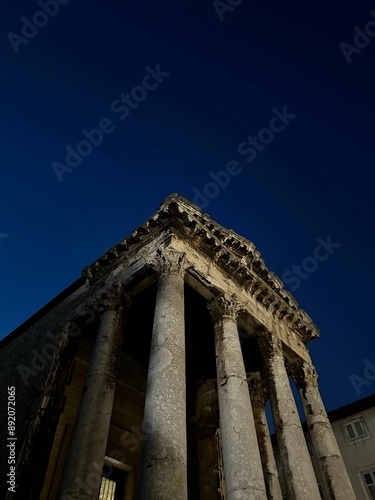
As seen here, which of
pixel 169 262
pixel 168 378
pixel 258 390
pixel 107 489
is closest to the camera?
pixel 168 378

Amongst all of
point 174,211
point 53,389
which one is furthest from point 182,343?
point 53,389

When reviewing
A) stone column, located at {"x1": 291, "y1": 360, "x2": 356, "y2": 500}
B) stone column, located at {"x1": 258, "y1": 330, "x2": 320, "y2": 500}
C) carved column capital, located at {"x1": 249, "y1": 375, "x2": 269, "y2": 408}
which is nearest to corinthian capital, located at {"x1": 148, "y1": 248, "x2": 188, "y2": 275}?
stone column, located at {"x1": 258, "y1": 330, "x2": 320, "y2": 500}

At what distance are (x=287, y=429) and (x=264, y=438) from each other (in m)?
3.58

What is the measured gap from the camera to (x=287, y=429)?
9.81m

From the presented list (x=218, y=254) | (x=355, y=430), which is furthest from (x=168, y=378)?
(x=355, y=430)

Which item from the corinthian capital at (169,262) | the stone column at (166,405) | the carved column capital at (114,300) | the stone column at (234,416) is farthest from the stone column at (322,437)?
the carved column capital at (114,300)

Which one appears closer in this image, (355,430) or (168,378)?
(168,378)

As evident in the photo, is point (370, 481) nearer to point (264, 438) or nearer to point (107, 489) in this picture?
point (264, 438)

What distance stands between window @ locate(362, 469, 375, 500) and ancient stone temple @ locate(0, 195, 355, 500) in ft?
30.1

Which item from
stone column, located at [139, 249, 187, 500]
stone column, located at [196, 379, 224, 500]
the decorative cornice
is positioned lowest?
stone column, located at [139, 249, 187, 500]

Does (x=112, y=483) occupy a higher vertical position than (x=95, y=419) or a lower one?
higher

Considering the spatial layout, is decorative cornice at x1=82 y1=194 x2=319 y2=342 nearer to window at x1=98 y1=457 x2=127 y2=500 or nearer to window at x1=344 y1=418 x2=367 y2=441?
window at x1=98 y1=457 x2=127 y2=500

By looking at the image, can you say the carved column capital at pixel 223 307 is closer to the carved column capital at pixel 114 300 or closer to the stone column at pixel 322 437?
the carved column capital at pixel 114 300

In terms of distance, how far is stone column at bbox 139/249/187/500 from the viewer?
18.5ft
